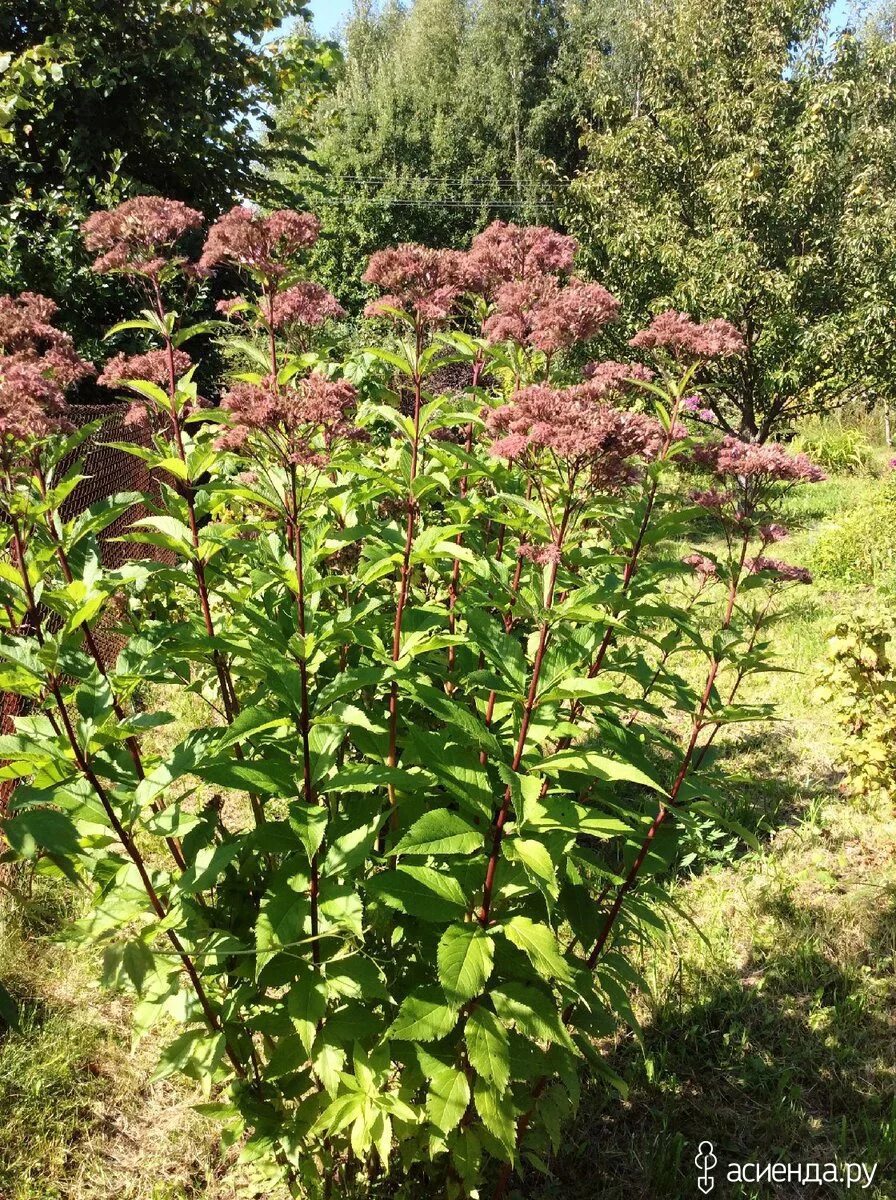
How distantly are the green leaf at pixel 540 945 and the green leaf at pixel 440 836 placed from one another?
0.69ft

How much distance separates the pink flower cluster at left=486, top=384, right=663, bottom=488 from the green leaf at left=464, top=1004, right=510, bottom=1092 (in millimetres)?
1255

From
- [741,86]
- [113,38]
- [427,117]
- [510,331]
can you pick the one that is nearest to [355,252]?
[427,117]

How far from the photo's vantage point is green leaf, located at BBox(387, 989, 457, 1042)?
61.9 inches

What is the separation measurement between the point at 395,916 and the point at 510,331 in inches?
72.8

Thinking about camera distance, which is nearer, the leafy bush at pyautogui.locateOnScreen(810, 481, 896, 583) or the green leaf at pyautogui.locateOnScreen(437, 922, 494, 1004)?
the green leaf at pyautogui.locateOnScreen(437, 922, 494, 1004)

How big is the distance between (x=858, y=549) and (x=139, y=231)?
777cm

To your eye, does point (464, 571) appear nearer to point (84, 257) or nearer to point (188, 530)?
point (188, 530)

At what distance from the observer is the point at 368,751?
206 cm

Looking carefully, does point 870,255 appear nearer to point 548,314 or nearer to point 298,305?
point 548,314

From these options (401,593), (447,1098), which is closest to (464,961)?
(447,1098)

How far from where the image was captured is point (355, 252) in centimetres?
3005

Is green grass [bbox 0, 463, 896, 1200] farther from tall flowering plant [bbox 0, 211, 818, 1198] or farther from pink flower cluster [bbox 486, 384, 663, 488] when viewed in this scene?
pink flower cluster [bbox 486, 384, 663, 488]

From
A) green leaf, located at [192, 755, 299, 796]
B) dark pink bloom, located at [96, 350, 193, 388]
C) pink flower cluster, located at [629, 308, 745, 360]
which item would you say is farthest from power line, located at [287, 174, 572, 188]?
green leaf, located at [192, 755, 299, 796]

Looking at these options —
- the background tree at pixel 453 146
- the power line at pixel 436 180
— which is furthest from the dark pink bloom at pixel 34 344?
the power line at pixel 436 180
